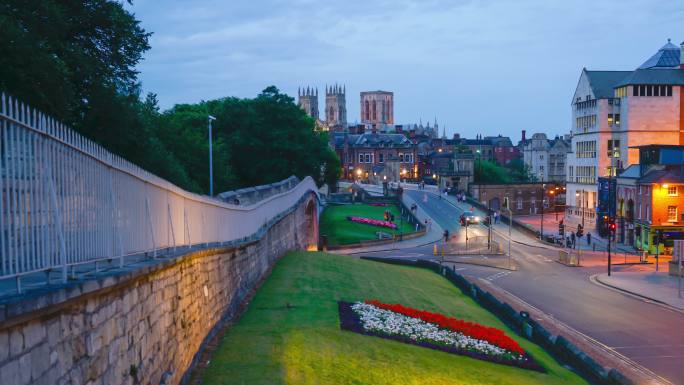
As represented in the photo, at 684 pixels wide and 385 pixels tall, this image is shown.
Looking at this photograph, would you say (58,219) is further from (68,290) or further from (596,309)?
(596,309)

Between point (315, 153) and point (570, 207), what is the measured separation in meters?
42.4

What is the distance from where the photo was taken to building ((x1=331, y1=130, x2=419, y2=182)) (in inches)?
6831

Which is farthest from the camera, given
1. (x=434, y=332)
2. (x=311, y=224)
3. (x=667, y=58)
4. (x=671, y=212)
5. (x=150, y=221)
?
(x=667, y=58)

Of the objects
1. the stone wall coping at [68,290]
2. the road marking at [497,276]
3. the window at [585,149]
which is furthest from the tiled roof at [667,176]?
the stone wall coping at [68,290]

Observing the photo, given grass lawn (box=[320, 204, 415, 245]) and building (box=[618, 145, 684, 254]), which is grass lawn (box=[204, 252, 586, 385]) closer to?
grass lawn (box=[320, 204, 415, 245])

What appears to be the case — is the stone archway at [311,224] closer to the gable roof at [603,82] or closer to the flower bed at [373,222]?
the flower bed at [373,222]

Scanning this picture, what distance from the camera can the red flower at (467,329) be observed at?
Result: 75.8ft

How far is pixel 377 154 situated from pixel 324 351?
158031 mm

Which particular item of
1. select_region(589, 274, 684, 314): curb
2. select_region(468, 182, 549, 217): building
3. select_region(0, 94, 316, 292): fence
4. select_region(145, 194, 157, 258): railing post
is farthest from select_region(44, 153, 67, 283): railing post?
select_region(468, 182, 549, 217): building

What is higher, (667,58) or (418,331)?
(667,58)

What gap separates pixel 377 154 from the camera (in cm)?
17450

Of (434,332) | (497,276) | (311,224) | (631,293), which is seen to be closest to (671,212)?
(497,276)

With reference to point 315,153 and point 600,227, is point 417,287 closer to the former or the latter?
point 315,153

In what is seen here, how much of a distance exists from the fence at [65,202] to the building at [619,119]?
7502 centimetres
